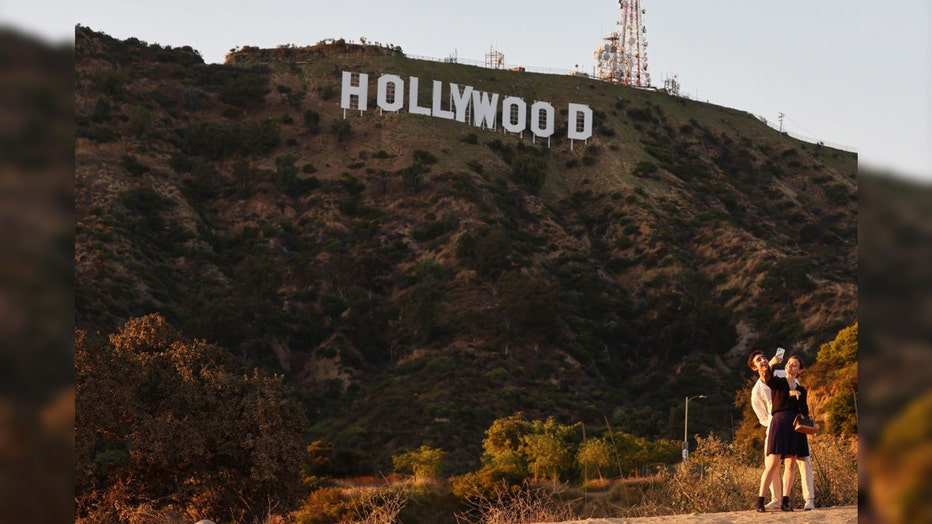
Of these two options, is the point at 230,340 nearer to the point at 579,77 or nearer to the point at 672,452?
the point at 672,452

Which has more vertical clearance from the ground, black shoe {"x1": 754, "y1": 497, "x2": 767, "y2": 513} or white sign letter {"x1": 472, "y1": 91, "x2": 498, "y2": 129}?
white sign letter {"x1": 472, "y1": 91, "x2": 498, "y2": 129}

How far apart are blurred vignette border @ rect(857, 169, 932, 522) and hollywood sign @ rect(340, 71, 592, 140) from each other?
249ft

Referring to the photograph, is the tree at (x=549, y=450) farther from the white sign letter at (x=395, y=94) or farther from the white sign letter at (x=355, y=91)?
the white sign letter at (x=395, y=94)

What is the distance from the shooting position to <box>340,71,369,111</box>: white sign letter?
77.9 meters

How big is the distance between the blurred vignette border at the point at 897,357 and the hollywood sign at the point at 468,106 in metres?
76.0

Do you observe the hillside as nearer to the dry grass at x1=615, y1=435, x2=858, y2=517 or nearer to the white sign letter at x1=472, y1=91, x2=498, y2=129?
the white sign letter at x1=472, y1=91, x2=498, y2=129

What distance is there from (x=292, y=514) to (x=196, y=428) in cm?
285

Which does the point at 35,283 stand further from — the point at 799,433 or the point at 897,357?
the point at 799,433

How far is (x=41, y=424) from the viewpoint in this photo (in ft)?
11.9

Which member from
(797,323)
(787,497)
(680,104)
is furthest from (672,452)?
(680,104)

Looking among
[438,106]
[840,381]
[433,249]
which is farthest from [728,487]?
[438,106]

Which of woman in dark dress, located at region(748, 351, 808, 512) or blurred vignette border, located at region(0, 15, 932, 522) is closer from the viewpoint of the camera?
blurred vignette border, located at region(0, 15, 932, 522)

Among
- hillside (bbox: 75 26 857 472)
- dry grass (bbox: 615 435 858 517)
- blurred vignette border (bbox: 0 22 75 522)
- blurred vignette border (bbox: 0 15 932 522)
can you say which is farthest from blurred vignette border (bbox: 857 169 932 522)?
hillside (bbox: 75 26 857 472)

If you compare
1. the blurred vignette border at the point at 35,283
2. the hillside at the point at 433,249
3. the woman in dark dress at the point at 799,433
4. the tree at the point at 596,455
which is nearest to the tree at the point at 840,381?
the tree at the point at 596,455
